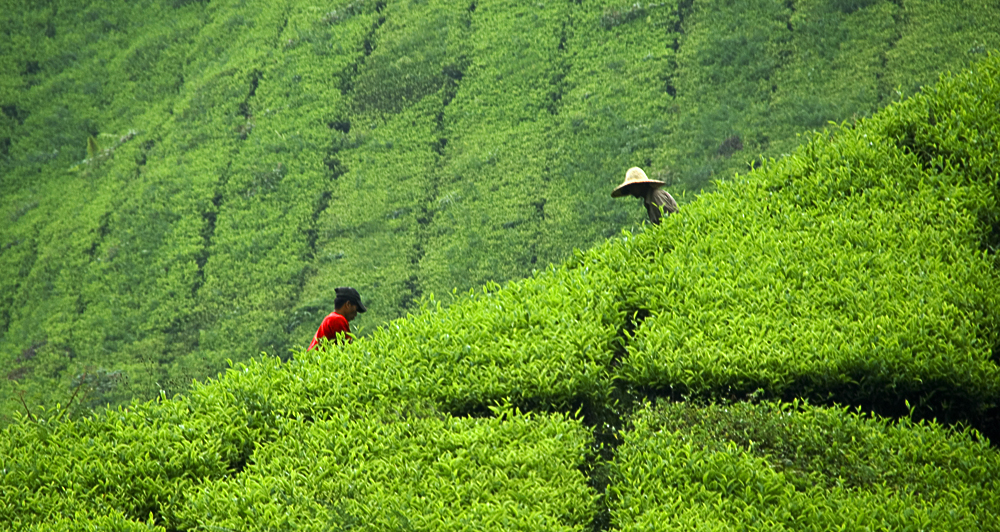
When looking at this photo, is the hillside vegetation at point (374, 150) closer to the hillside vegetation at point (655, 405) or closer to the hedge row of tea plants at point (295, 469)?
the hillside vegetation at point (655, 405)

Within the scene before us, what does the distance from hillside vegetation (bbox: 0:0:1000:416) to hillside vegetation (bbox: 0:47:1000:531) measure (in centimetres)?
963

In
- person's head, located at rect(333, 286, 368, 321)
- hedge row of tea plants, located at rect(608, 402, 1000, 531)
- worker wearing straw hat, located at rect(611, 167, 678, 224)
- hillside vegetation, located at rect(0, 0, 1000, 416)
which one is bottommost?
hillside vegetation, located at rect(0, 0, 1000, 416)

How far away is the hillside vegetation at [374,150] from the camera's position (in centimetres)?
1474

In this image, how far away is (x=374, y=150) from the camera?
17.2 m

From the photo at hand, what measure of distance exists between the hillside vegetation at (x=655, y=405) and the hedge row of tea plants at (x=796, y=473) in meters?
0.01

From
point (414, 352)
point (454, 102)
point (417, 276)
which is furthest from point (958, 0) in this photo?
point (414, 352)

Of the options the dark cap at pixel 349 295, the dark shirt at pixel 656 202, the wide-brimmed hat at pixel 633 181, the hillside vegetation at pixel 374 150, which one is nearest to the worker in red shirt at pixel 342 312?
the dark cap at pixel 349 295

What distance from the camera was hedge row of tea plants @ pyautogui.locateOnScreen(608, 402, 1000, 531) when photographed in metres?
3.21

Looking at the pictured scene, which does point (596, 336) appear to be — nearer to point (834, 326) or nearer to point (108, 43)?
point (834, 326)

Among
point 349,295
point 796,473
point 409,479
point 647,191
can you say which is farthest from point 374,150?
point 796,473

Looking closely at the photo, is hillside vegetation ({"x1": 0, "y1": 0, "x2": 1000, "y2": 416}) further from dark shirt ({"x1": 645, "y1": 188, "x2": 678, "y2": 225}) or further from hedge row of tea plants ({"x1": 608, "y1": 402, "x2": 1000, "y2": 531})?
hedge row of tea plants ({"x1": 608, "y1": 402, "x2": 1000, "y2": 531})

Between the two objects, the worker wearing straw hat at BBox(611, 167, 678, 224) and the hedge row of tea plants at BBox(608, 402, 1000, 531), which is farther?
the worker wearing straw hat at BBox(611, 167, 678, 224)

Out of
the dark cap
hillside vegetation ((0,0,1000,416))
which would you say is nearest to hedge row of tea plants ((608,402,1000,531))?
the dark cap

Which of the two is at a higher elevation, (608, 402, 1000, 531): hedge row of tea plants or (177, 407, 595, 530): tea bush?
(177, 407, 595, 530): tea bush
